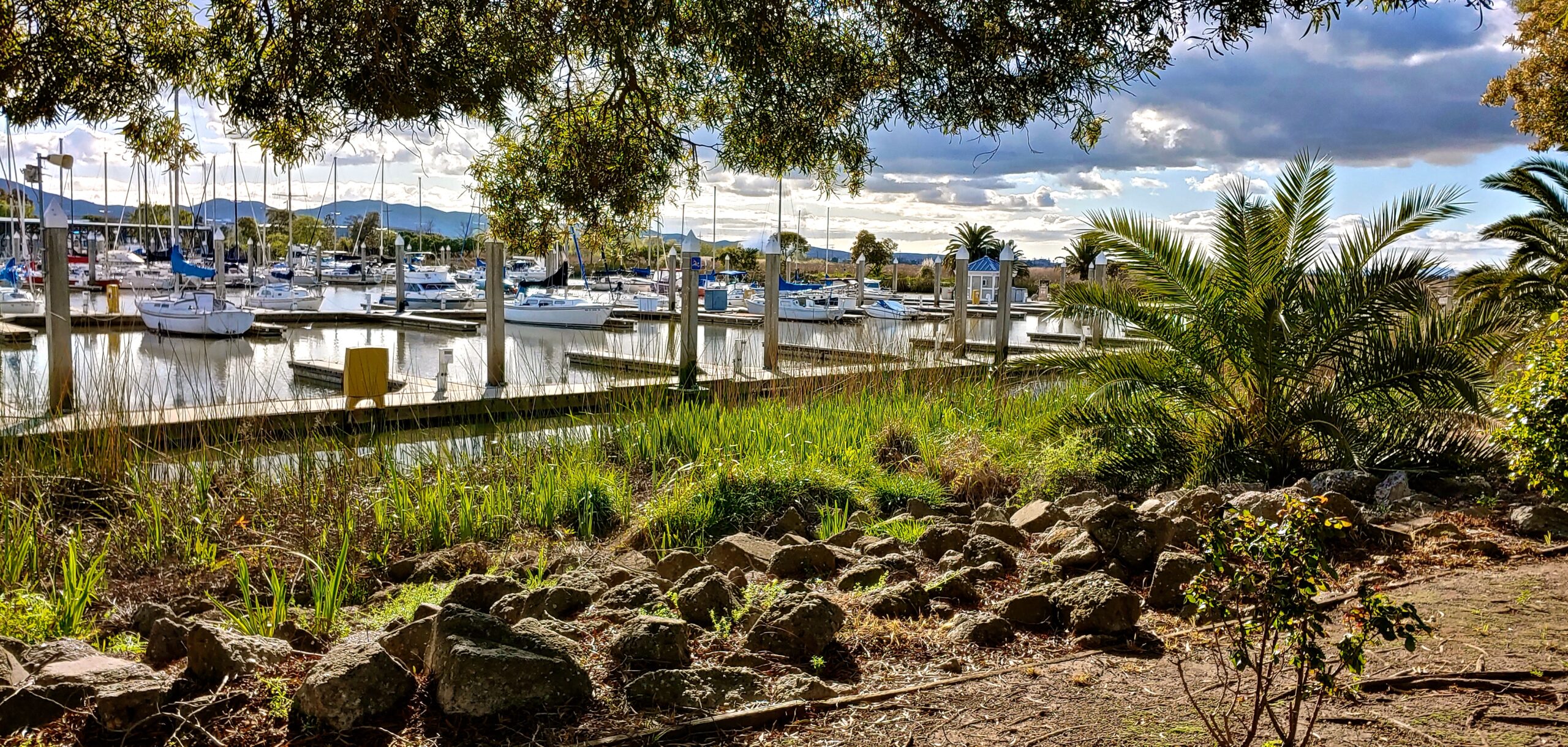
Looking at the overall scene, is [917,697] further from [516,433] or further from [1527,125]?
[1527,125]

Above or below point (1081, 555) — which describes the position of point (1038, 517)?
below

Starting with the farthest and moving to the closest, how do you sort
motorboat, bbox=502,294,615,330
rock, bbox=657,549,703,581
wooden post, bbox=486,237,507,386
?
motorboat, bbox=502,294,615,330 → wooden post, bbox=486,237,507,386 → rock, bbox=657,549,703,581

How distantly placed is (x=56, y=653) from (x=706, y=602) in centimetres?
207

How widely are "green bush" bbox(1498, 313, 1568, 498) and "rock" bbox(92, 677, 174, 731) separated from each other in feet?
16.1

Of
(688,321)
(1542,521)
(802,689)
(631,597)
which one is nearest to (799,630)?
(802,689)

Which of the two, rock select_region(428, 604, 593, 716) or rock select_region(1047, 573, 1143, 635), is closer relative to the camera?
rock select_region(428, 604, 593, 716)

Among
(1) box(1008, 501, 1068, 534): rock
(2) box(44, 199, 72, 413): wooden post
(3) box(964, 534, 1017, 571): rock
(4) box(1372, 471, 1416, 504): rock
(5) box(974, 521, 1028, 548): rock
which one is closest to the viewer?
(3) box(964, 534, 1017, 571): rock

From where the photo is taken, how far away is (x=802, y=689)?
314cm

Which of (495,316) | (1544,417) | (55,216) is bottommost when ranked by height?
(495,316)

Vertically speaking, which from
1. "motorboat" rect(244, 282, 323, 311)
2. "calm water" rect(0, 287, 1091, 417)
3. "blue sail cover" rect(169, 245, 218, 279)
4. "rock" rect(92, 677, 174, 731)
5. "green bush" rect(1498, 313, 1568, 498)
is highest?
"blue sail cover" rect(169, 245, 218, 279)

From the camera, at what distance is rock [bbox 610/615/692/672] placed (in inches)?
128

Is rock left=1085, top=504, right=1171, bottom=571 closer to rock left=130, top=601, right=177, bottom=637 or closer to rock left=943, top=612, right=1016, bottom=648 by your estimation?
rock left=943, top=612, right=1016, bottom=648

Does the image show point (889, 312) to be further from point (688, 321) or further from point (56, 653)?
point (56, 653)

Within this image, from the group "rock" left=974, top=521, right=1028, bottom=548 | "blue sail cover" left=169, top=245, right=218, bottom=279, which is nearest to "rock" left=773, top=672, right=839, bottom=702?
"rock" left=974, top=521, right=1028, bottom=548
